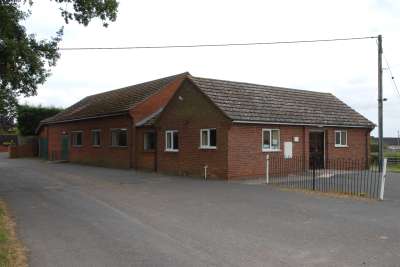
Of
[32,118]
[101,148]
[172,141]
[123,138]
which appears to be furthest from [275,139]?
[32,118]

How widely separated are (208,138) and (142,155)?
6.73 meters

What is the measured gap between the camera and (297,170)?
21641mm

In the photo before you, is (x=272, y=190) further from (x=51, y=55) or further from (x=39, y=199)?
(x=51, y=55)

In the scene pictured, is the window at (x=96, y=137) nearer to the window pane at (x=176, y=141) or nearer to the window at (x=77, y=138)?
the window at (x=77, y=138)

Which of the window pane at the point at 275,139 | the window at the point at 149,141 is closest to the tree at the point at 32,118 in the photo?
the window at the point at 149,141

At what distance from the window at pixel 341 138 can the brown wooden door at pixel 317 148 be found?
1.17 metres

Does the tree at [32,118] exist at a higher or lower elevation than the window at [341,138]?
higher

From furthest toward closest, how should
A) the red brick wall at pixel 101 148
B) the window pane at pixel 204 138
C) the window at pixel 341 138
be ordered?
the red brick wall at pixel 101 148
the window at pixel 341 138
the window pane at pixel 204 138

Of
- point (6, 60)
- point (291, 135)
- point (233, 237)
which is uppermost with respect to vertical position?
point (6, 60)

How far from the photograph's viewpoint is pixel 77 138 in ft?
113

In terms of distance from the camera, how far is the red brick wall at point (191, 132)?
63.8ft

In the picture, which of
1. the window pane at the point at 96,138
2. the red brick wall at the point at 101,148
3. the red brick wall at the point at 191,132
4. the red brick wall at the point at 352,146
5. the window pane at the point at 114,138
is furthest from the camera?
the window pane at the point at 96,138

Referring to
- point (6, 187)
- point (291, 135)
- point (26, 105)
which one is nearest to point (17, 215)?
point (6, 187)

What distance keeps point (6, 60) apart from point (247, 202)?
344 inches
